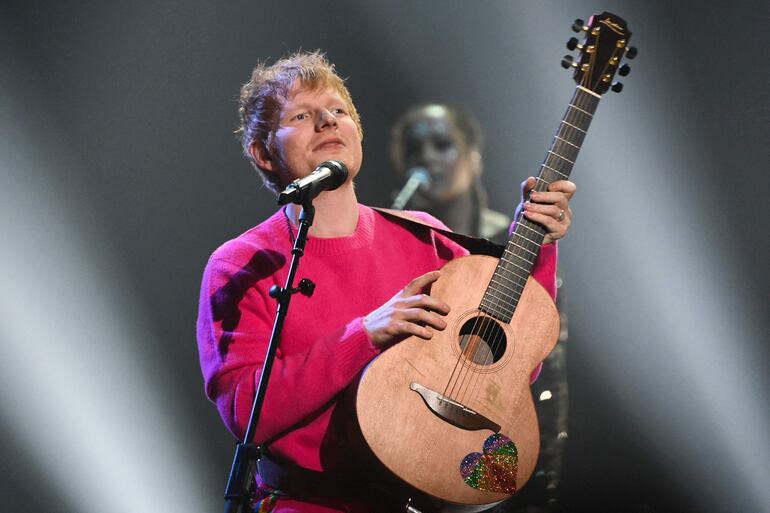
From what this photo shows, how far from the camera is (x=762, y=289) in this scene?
12.8 ft

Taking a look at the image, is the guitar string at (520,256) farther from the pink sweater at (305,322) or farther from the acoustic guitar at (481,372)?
the pink sweater at (305,322)

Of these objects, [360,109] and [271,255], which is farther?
[360,109]

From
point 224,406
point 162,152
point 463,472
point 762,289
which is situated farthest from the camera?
point 162,152

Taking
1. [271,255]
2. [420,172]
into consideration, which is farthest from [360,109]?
[271,255]

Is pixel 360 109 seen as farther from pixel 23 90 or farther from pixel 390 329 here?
pixel 390 329

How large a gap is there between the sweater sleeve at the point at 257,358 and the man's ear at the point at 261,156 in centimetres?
43

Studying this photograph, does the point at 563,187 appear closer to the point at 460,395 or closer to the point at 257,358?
the point at 460,395

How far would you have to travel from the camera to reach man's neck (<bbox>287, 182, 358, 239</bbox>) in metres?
2.42

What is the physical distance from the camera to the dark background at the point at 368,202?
3912 mm

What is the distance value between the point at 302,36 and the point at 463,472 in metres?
3.06

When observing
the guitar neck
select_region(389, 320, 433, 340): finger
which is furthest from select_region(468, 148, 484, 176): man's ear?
select_region(389, 320, 433, 340): finger

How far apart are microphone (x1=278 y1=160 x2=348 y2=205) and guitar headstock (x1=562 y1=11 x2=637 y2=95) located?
76 centimetres

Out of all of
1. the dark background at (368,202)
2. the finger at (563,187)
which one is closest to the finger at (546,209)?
the finger at (563,187)

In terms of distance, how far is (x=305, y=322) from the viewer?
2.24 m
